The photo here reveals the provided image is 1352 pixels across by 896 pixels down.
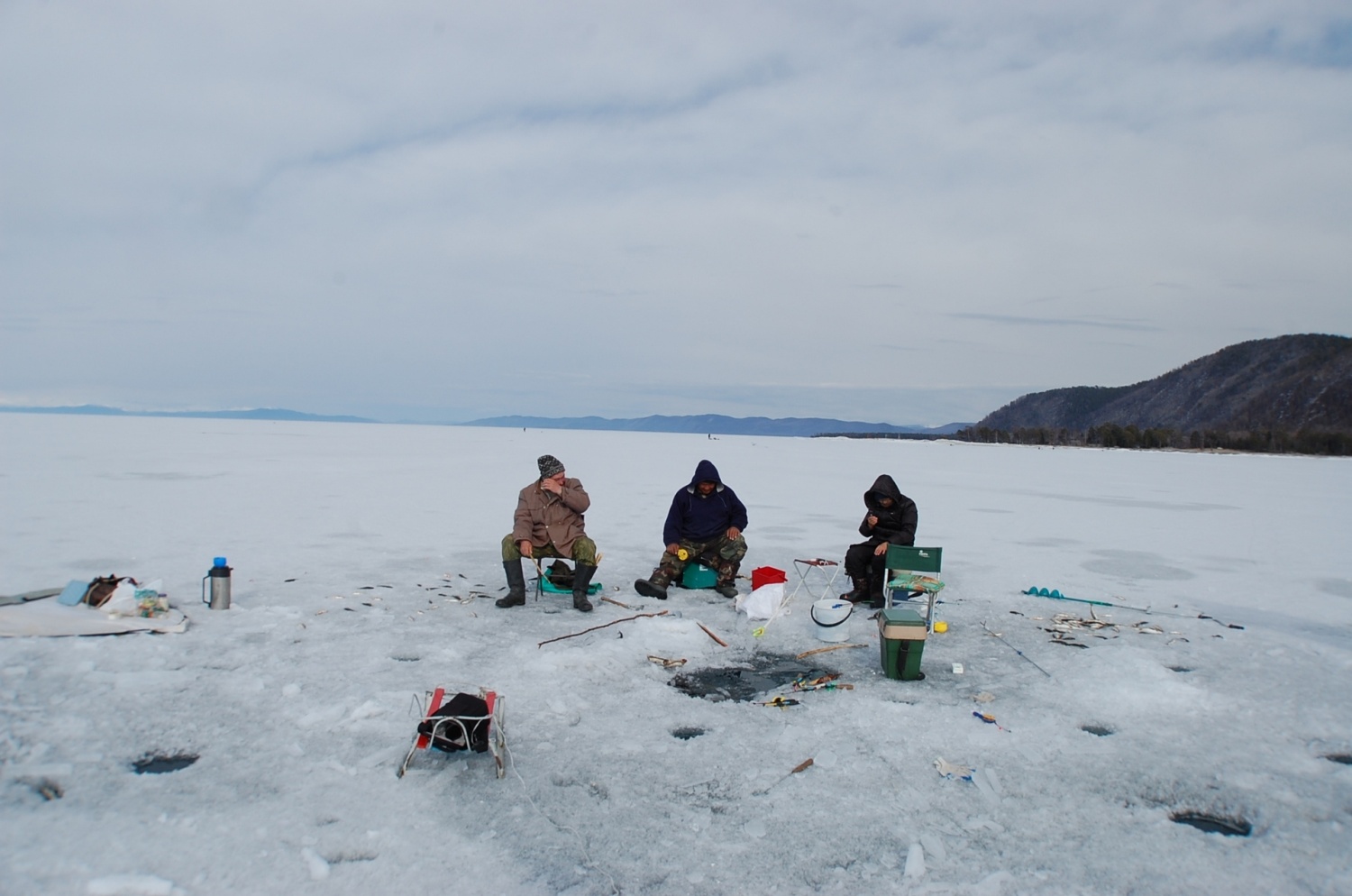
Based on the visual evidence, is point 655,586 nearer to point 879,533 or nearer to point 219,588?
point 879,533

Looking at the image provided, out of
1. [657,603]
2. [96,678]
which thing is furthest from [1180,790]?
[96,678]

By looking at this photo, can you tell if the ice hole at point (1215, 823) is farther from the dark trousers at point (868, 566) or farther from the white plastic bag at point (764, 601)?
the dark trousers at point (868, 566)

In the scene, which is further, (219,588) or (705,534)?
(705,534)

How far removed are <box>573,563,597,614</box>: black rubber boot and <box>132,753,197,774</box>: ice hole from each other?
2.97 m

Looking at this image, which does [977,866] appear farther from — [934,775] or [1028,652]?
[1028,652]

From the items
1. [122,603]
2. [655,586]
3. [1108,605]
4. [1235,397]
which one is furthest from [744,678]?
[1235,397]

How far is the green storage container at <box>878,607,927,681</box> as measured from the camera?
15.4 feet

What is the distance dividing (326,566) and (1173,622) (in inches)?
278

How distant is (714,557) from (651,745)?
323 cm

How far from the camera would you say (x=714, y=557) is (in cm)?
697

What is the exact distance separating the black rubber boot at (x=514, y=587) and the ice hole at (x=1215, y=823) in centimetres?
440

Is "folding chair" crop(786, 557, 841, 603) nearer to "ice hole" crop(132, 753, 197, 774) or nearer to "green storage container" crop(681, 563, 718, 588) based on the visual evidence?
"green storage container" crop(681, 563, 718, 588)

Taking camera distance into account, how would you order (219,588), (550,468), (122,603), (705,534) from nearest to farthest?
1. (122,603)
2. (219,588)
3. (550,468)
4. (705,534)

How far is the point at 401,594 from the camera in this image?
6645 mm
